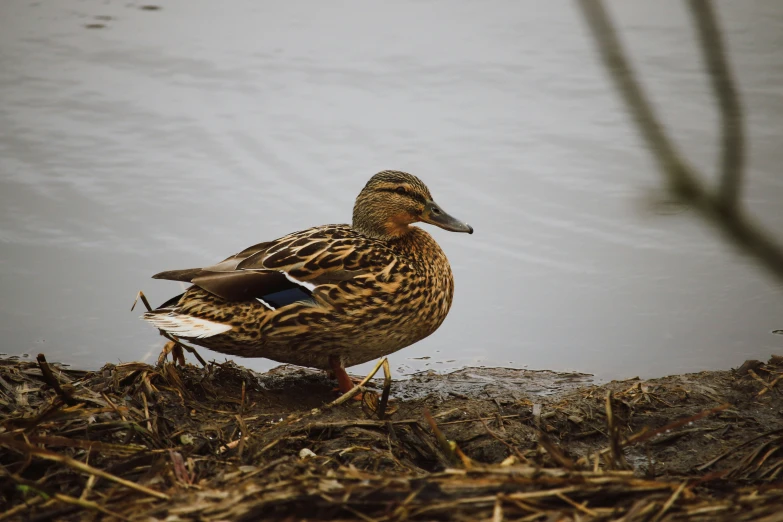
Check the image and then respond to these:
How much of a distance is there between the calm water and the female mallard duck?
1.08m

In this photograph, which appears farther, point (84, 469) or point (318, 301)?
point (318, 301)

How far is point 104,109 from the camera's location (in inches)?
359

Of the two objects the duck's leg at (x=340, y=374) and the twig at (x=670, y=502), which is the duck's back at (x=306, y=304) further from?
the twig at (x=670, y=502)

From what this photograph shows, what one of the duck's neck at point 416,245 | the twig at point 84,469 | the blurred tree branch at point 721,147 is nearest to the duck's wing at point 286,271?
the duck's neck at point 416,245

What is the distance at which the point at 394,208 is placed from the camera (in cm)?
538

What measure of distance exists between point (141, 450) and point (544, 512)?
1.59 m

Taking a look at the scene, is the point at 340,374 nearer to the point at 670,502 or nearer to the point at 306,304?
the point at 306,304

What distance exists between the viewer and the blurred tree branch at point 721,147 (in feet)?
4.64

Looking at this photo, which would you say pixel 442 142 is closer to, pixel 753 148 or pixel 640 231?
pixel 640 231

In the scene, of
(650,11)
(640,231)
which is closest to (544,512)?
(640,231)

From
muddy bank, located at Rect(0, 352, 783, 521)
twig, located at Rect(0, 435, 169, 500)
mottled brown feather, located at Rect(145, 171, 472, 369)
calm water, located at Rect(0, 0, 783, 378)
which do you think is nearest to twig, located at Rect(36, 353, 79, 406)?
muddy bank, located at Rect(0, 352, 783, 521)

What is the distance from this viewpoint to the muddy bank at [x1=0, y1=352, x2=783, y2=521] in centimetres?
273

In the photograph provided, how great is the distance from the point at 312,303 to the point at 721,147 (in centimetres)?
345

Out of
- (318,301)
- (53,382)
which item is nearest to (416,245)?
(318,301)
